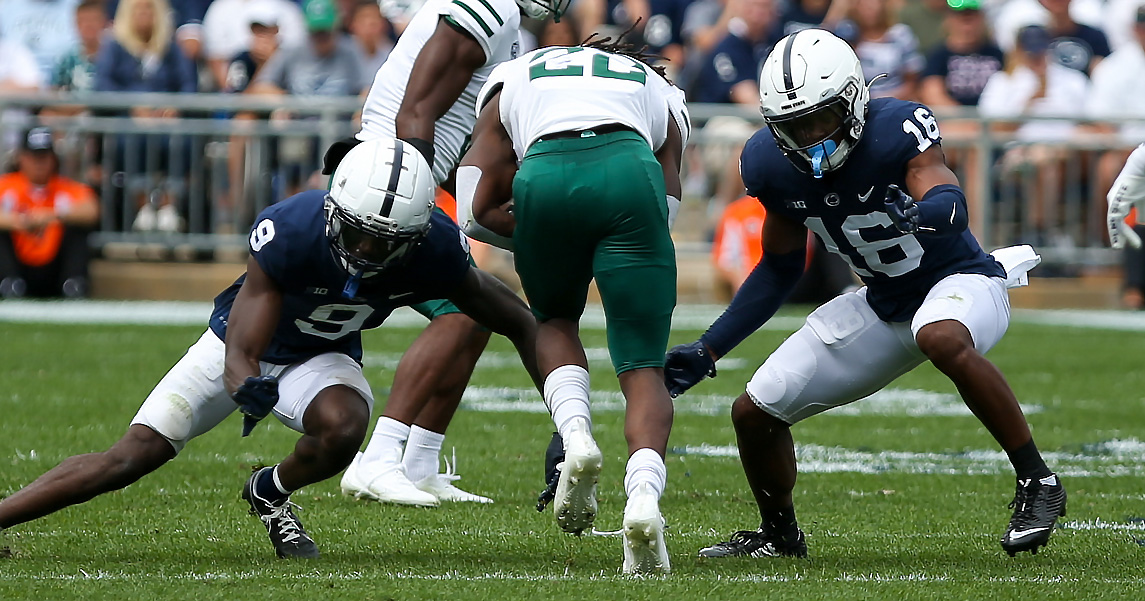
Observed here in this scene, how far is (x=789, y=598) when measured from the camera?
151 inches

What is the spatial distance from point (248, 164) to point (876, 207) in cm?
912

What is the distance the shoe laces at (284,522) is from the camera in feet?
14.9

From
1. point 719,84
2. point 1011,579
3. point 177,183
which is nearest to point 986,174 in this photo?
point 719,84

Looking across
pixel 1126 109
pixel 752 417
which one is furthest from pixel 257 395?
pixel 1126 109

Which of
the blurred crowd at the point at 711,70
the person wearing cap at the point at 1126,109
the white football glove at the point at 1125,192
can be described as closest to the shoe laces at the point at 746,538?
the white football glove at the point at 1125,192

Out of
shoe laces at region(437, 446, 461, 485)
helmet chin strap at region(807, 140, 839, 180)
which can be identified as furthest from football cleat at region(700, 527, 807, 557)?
shoe laces at region(437, 446, 461, 485)

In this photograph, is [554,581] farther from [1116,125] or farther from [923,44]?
[923,44]

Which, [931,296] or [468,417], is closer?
[931,296]

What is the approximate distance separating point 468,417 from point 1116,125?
7439mm

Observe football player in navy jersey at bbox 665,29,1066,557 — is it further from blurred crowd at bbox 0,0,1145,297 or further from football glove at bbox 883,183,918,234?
blurred crowd at bbox 0,0,1145,297

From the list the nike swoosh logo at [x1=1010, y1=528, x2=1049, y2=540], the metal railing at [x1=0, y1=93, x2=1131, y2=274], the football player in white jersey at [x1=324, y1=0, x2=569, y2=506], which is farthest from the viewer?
the metal railing at [x1=0, y1=93, x2=1131, y2=274]

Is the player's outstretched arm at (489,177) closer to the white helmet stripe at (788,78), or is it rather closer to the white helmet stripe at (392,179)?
the white helmet stripe at (392,179)

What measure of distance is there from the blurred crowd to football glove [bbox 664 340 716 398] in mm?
8296

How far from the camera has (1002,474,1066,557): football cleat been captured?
434 cm
